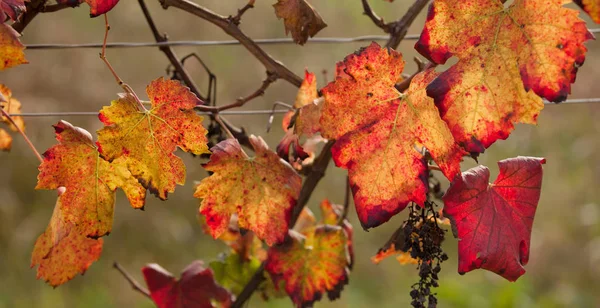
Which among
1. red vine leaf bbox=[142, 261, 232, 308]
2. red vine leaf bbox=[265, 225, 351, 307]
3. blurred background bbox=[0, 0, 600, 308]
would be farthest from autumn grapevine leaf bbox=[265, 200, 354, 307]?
blurred background bbox=[0, 0, 600, 308]

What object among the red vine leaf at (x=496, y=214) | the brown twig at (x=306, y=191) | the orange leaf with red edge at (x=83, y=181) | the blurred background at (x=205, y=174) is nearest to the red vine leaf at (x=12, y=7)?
the orange leaf with red edge at (x=83, y=181)

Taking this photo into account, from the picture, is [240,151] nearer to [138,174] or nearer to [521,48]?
[138,174]

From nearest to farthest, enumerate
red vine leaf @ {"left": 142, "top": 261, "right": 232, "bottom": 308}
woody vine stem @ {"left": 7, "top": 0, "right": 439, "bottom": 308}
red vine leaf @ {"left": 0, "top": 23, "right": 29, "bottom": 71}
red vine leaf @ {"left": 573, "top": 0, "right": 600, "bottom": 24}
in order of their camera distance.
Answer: red vine leaf @ {"left": 573, "top": 0, "right": 600, "bottom": 24} < red vine leaf @ {"left": 0, "top": 23, "right": 29, "bottom": 71} < woody vine stem @ {"left": 7, "top": 0, "right": 439, "bottom": 308} < red vine leaf @ {"left": 142, "top": 261, "right": 232, "bottom": 308}

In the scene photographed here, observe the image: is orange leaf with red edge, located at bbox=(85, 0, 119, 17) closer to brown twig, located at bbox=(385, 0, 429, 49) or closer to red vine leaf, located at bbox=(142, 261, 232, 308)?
brown twig, located at bbox=(385, 0, 429, 49)

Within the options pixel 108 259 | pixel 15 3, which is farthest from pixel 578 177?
pixel 15 3

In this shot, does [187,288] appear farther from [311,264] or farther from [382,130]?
[382,130]
